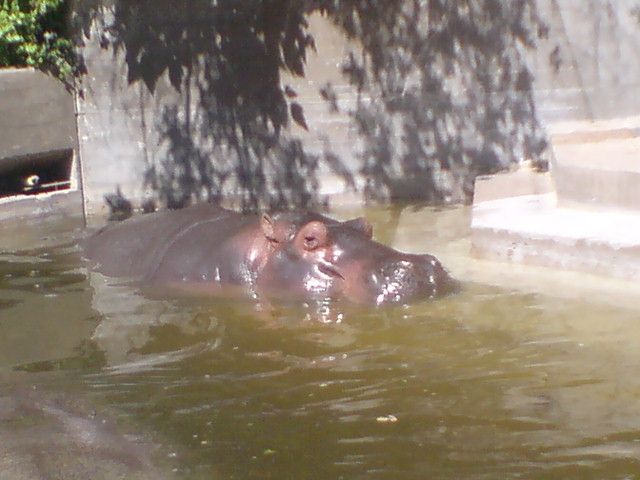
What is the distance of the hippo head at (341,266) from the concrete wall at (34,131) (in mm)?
3056

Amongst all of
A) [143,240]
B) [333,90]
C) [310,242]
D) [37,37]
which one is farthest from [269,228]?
[37,37]

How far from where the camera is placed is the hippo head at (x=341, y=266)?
5887 millimetres

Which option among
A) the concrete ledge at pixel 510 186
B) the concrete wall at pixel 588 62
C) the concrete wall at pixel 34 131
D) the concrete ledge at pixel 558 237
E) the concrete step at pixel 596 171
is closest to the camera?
the concrete ledge at pixel 558 237

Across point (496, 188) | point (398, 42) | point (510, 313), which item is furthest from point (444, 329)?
point (398, 42)

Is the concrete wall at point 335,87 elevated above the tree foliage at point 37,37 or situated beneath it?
situated beneath

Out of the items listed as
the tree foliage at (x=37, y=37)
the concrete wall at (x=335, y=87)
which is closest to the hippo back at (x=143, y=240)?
the concrete wall at (x=335, y=87)

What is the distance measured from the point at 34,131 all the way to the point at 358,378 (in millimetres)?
4874

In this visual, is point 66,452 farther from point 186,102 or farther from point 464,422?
point 186,102

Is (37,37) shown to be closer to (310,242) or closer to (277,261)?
(277,261)

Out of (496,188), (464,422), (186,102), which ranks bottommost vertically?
(464,422)

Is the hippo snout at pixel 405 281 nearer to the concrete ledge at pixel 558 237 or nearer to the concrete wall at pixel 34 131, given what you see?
the concrete ledge at pixel 558 237

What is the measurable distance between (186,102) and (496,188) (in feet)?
8.16

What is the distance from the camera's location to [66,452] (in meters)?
3.79

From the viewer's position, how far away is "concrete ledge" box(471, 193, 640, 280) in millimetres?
6070
